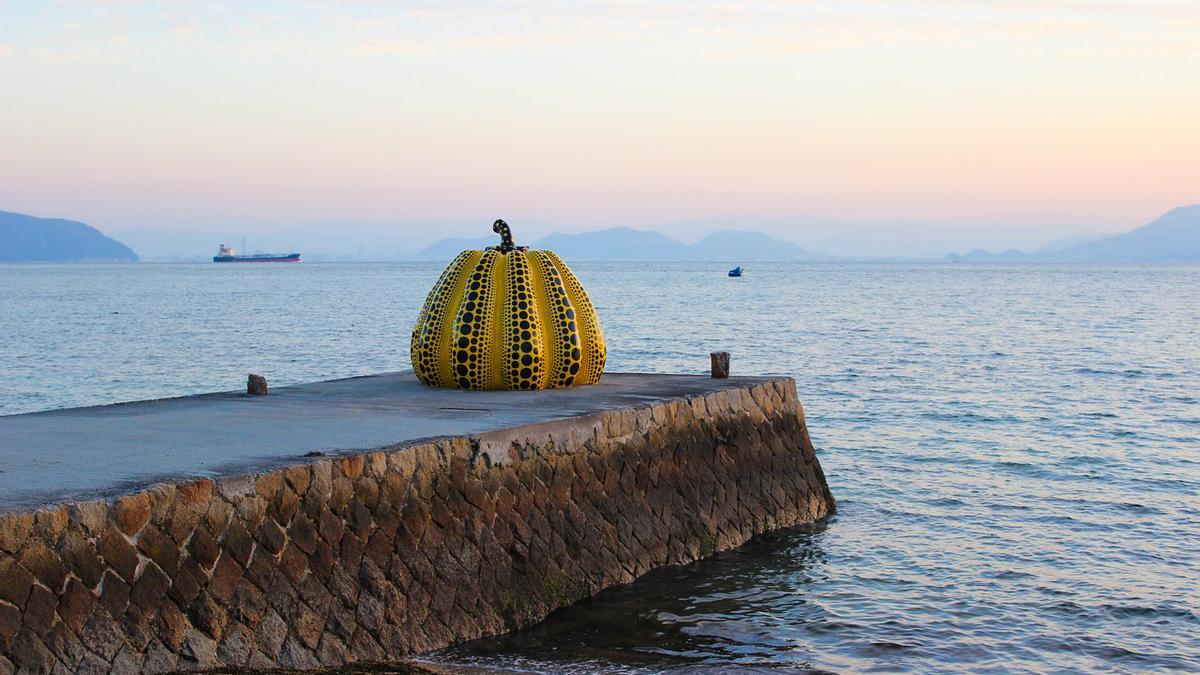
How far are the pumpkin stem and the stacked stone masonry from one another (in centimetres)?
383

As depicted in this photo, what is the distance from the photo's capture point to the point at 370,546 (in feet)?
38.4

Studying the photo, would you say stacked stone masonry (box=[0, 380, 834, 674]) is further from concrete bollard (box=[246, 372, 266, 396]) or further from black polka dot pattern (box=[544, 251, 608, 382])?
concrete bollard (box=[246, 372, 266, 396])

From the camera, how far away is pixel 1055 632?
13.8 m

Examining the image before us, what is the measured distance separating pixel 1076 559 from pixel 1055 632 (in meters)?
3.38

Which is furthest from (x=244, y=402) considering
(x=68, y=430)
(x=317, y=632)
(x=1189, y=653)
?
(x=1189, y=653)

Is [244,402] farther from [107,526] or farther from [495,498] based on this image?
[107,526]

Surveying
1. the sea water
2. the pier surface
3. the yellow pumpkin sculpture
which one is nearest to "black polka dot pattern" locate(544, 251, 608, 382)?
the yellow pumpkin sculpture

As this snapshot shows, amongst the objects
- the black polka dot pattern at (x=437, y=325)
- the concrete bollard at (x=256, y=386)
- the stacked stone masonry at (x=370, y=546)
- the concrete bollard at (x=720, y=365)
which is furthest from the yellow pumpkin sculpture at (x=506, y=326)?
the stacked stone masonry at (x=370, y=546)

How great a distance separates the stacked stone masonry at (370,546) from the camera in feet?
30.7

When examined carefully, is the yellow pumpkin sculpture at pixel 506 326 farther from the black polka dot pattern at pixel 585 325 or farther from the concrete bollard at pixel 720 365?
the concrete bollard at pixel 720 365

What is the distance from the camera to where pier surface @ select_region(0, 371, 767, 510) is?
11055 mm

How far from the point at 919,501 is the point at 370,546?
37.1ft

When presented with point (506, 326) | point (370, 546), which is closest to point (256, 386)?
point (506, 326)

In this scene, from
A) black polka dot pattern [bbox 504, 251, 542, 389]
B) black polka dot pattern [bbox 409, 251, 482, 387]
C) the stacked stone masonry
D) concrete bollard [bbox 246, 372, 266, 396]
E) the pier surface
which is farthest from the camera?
black polka dot pattern [bbox 409, 251, 482, 387]
